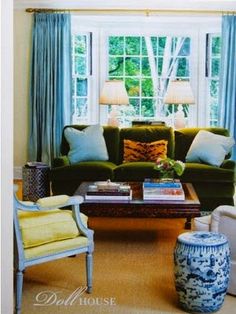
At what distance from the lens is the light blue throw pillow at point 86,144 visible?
21.6 feet

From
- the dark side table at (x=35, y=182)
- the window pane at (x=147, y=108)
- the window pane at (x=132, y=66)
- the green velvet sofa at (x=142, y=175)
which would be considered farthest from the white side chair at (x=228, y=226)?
the window pane at (x=132, y=66)

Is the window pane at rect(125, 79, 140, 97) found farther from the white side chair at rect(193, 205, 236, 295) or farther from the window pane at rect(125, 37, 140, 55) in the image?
the white side chair at rect(193, 205, 236, 295)

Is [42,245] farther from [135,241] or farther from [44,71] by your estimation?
[44,71]

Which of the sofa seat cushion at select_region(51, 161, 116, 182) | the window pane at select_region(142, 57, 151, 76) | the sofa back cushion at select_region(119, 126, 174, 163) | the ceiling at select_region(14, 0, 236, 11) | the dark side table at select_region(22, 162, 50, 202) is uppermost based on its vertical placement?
the ceiling at select_region(14, 0, 236, 11)

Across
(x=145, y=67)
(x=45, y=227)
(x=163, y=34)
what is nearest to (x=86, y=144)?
(x=145, y=67)

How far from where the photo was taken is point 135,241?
508 centimetres

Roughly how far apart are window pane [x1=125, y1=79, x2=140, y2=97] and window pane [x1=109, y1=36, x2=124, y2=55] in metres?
0.43

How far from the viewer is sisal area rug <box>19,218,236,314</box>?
3.54 meters

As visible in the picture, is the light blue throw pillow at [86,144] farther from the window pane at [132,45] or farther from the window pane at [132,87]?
the window pane at [132,45]

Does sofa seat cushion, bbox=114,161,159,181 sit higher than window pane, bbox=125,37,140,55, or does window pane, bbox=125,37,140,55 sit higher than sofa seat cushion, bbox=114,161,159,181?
window pane, bbox=125,37,140,55

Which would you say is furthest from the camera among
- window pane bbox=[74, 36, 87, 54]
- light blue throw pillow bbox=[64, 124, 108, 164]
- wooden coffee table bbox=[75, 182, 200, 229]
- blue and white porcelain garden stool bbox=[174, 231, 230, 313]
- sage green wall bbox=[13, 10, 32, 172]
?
window pane bbox=[74, 36, 87, 54]

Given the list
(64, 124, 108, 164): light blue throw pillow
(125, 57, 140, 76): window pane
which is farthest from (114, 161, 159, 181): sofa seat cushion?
(125, 57, 140, 76): window pane

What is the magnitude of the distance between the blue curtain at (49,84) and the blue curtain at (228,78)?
216 centimetres

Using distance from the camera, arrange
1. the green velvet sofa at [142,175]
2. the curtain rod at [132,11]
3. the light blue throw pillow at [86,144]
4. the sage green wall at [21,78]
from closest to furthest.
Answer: the green velvet sofa at [142,175]
the light blue throw pillow at [86,144]
the curtain rod at [132,11]
the sage green wall at [21,78]
